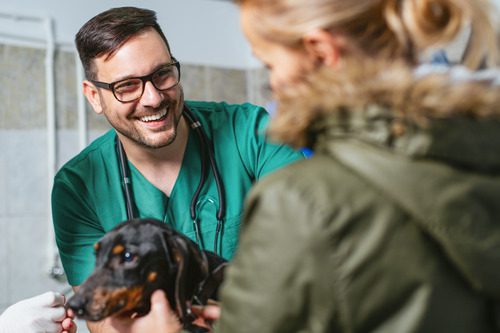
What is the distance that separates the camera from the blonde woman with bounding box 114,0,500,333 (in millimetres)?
702

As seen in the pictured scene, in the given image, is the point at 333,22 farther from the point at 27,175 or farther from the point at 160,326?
A: the point at 27,175

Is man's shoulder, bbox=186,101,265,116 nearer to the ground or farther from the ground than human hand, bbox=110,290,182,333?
farther from the ground

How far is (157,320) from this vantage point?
1.09m

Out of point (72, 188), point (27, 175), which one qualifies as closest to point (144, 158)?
point (72, 188)

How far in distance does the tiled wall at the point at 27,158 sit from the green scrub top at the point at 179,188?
119 cm

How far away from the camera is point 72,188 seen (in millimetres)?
1647

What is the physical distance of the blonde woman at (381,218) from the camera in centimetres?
70

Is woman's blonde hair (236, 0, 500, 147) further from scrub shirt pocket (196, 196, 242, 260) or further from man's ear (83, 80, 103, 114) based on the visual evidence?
man's ear (83, 80, 103, 114)

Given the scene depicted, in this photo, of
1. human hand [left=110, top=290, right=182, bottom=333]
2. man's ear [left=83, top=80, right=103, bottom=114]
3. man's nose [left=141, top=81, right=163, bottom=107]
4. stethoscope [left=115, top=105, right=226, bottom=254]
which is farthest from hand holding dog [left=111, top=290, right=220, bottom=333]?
man's ear [left=83, top=80, right=103, bottom=114]

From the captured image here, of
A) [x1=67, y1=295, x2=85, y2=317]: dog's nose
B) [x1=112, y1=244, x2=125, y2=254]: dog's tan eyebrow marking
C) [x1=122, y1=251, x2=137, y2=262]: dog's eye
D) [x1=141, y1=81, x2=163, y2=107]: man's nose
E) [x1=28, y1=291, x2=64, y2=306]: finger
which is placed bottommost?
[x1=28, y1=291, x2=64, y2=306]: finger

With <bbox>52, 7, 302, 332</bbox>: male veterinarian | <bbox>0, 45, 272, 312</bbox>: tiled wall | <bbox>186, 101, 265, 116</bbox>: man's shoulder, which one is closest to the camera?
<bbox>52, 7, 302, 332</bbox>: male veterinarian

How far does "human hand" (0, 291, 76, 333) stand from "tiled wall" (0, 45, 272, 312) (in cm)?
138

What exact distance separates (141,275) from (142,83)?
0.66m

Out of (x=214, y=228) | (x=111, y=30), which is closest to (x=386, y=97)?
(x=214, y=228)
